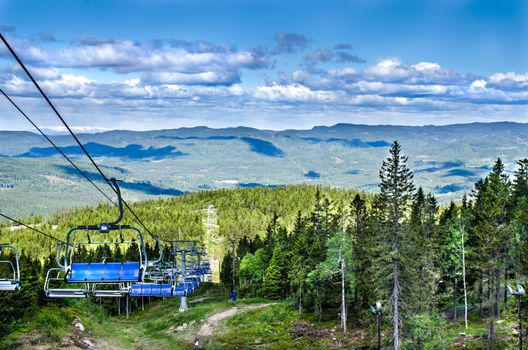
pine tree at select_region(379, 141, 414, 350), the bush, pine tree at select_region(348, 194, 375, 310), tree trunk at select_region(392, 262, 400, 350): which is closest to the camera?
pine tree at select_region(379, 141, 414, 350)

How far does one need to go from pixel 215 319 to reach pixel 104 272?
5662 centimetres

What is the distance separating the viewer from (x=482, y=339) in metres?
59.8

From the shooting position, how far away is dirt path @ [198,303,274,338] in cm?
7600

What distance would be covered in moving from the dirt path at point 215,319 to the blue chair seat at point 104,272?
51135 mm

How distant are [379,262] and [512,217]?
29.6 meters

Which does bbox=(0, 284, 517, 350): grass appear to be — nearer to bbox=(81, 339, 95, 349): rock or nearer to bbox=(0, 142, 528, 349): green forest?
bbox=(0, 142, 528, 349): green forest

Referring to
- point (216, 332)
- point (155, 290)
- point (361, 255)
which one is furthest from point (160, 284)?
point (216, 332)

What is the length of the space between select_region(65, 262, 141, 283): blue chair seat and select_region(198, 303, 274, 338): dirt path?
51.1 meters

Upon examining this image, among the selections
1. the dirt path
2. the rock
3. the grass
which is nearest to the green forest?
the grass

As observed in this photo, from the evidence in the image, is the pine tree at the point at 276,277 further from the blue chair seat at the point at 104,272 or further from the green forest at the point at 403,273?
the blue chair seat at the point at 104,272

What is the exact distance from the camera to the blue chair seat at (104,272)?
25.8m

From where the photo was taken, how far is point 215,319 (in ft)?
264

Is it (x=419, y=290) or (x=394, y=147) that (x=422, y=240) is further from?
(x=394, y=147)

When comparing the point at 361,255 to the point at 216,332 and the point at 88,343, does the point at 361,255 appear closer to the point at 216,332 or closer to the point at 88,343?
the point at 216,332
